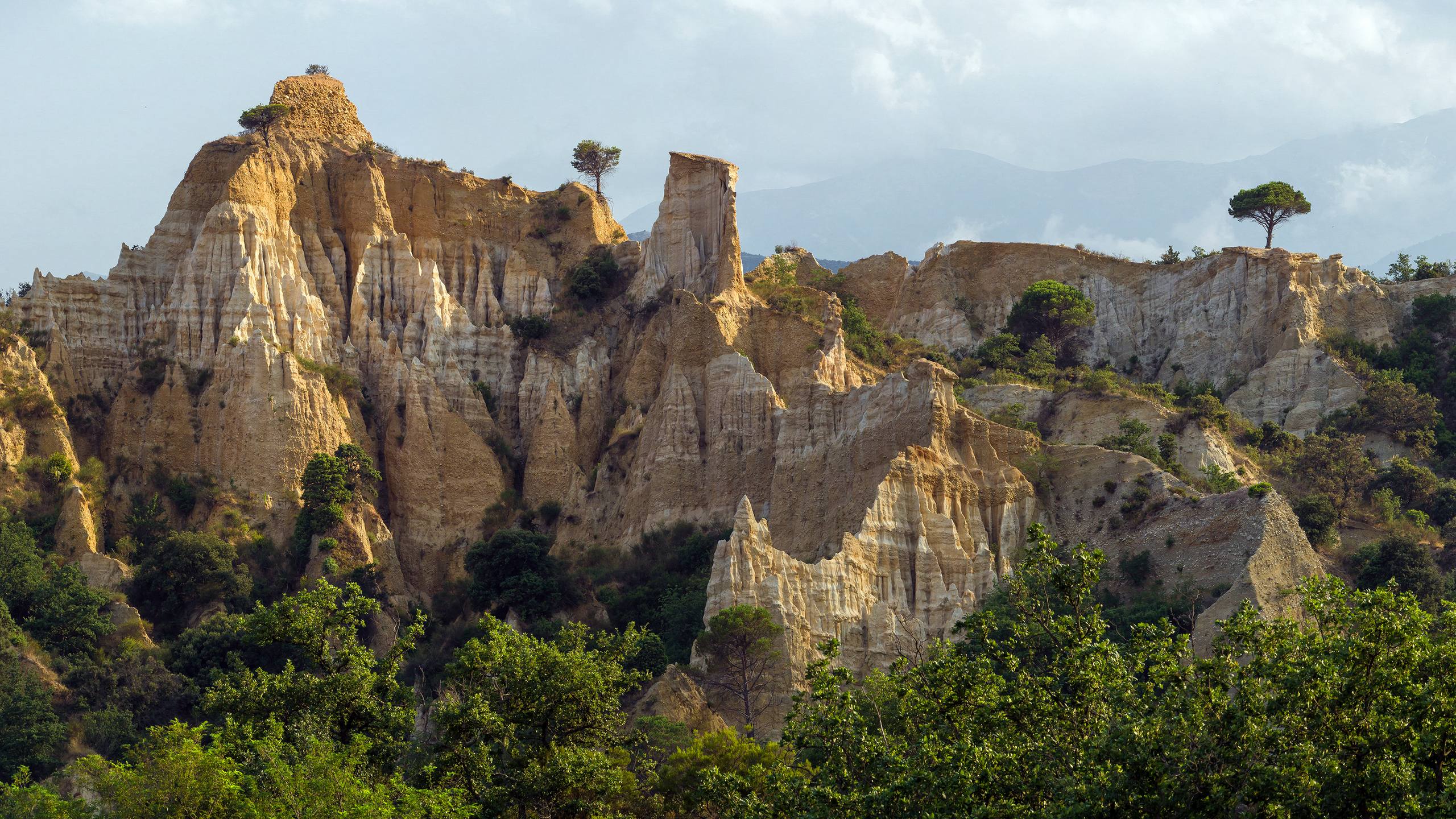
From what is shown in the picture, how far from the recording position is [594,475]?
57188 millimetres

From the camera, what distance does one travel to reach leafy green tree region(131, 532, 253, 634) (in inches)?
2023

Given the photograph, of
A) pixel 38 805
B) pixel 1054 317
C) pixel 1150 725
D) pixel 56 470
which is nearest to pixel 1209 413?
pixel 1054 317

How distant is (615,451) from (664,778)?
25106mm

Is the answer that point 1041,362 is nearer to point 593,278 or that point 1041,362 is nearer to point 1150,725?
point 593,278

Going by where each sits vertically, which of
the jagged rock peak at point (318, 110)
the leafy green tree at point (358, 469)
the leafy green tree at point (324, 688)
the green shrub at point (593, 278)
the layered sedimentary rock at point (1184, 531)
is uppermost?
the jagged rock peak at point (318, 110)

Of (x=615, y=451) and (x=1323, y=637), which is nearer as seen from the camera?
(x=1323, y=637)

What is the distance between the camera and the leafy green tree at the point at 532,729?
1131 inches

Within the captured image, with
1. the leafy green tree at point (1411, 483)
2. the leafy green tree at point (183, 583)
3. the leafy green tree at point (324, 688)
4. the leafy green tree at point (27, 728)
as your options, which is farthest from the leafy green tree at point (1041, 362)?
the leafy green tree at point (27, 728)

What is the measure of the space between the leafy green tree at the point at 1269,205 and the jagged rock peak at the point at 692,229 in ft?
77.2

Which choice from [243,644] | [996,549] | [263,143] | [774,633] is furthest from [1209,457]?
[263,143]

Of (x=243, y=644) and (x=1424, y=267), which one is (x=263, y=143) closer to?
(x=243, y=644)

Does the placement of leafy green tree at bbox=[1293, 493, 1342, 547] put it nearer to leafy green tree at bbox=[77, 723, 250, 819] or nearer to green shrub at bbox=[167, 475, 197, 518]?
leafy green tree at bbox=[77, 723, 250, 819]

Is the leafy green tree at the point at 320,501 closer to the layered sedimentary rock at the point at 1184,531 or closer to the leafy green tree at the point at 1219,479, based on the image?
the layered sedimentary rock at the point at 1184,531

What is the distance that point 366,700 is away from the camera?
1201 inches
